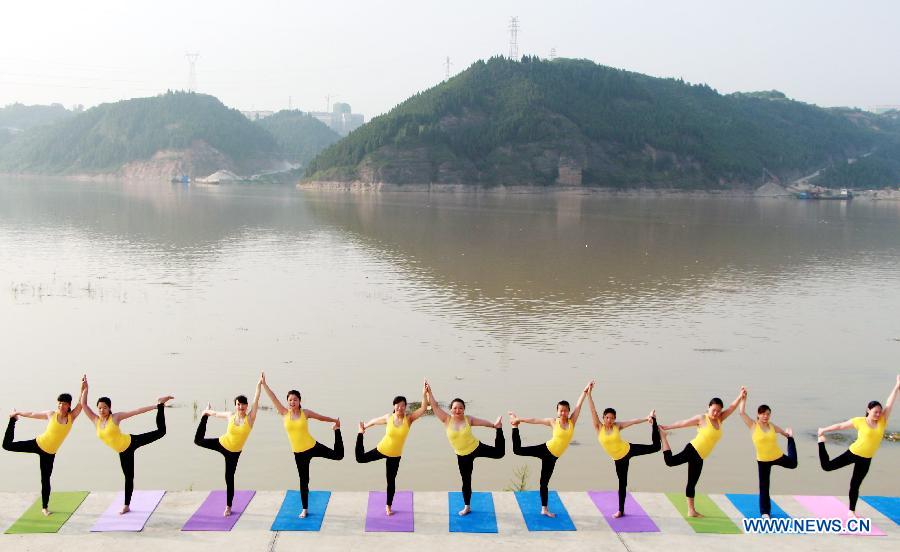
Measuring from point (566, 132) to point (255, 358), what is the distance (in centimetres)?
15515

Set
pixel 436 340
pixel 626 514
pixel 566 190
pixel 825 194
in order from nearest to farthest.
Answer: pixel 626 514
pixel 436 340
pixel 566 190
pixel 825 194

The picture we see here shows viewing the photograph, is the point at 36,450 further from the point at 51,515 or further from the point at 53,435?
the point at 51,515

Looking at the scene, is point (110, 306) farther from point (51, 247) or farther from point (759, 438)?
point (759, 438)

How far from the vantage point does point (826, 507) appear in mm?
11195

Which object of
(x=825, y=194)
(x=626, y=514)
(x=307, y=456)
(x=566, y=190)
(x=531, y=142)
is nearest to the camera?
(x=307, y=456)

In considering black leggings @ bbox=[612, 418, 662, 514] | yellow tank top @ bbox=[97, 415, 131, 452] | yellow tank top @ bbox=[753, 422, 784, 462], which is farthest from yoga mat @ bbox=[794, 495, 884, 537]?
yellow tank top @ bbox=[97, 415, 131, 452]

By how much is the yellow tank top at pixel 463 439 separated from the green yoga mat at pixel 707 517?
306 centimetres

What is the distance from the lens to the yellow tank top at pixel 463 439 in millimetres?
10508

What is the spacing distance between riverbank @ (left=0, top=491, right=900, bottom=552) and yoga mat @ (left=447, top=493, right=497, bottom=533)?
109 mm

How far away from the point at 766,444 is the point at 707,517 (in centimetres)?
130

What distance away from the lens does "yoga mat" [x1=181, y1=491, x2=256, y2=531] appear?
33.3 feet

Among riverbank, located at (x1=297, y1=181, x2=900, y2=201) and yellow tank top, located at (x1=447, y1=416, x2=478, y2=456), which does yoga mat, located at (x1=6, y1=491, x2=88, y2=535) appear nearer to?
yellow tank top, located at (x1=447, y1=416, x2=478, y2=456)

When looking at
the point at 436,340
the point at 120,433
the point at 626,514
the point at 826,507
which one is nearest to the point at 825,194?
the point at 436,340

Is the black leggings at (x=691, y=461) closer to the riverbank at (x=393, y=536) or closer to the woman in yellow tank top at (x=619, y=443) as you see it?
the woman in yellow tank top at (x=619, y=443)
